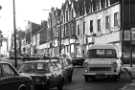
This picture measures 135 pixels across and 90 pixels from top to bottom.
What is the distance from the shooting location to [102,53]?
2078 cm

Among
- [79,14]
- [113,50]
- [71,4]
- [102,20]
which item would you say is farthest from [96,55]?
[71,4]

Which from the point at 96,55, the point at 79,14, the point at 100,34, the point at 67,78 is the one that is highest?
the point at 79,14

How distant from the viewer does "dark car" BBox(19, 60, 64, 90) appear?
13.1m

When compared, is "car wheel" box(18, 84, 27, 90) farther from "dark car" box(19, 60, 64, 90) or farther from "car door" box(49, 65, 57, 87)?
"car door" box(49, 65, 57, 87)

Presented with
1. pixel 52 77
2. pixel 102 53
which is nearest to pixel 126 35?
pixel 102 53

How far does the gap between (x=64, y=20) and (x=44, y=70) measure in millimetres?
50777

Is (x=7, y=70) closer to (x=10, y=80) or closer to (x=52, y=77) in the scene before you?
(x=10, y=80)

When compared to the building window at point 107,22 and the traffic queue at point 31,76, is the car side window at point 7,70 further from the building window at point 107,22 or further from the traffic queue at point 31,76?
the building window at point 107,22

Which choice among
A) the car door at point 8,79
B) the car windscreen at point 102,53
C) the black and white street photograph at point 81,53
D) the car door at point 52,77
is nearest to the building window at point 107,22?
A: the black and white street photograph at point 81,53

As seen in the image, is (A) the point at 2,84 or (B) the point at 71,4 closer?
(A) the point at 2,84

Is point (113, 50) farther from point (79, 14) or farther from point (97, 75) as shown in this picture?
point (79, 14)

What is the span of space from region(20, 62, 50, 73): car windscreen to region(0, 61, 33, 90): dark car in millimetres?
3343

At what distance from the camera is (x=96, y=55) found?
2077cm

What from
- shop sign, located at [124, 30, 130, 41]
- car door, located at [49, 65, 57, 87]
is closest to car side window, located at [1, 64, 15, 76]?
car door, located at [49, 65, 57, 87]
